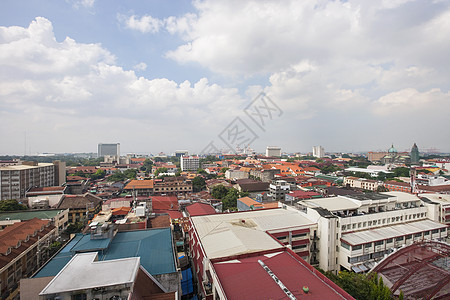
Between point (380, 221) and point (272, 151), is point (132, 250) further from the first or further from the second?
point (272, 151)

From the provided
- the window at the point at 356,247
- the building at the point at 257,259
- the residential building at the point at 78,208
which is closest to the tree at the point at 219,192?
the residential building at the point at 78,208

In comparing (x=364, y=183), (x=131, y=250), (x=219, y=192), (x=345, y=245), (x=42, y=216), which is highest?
(x=131, y=250)

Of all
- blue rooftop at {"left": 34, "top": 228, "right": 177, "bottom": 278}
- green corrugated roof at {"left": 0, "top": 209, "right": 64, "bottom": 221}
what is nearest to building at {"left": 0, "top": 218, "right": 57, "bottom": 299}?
blue rooftop at {"left": 34, "top": 228, "right": 177, "bottom": 278}

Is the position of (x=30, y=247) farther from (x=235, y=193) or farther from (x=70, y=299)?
(x=235, y=193)

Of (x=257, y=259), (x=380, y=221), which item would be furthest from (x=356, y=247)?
(x=257, y=259)

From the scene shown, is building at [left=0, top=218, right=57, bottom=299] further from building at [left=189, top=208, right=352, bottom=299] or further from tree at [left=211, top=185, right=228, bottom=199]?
tree at [left=211, top=185, right=228, bottom=199]

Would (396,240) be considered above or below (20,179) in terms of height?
below
